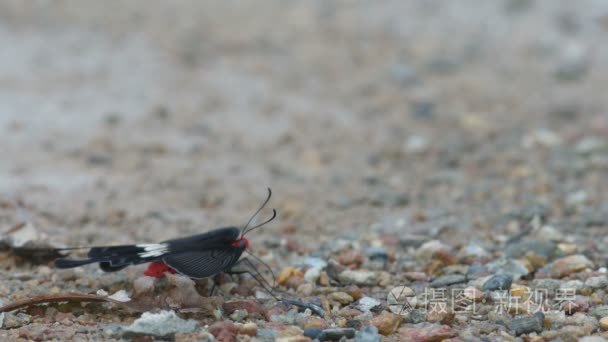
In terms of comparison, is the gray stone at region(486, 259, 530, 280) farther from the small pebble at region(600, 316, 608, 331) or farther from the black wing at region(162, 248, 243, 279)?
the black wing at region(162, 248, 243, 279)

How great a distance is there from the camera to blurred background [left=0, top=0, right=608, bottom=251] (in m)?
4.22

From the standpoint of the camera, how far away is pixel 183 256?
2.81m

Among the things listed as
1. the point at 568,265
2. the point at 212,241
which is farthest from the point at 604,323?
the point at 212,241

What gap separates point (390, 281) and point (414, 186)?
1700 millimetres

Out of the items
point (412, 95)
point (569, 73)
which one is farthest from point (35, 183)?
point (569, 73)

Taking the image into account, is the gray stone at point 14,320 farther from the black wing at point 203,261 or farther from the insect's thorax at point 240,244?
the insect's thorax at point 240,244

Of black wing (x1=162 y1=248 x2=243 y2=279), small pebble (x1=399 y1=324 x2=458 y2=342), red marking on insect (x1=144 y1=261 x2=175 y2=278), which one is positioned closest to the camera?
small pebble (x1=399 y1=324 x2=458 y2=342)

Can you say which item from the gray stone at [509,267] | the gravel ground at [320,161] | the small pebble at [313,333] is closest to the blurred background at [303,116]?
the gravel ground at [320,161]

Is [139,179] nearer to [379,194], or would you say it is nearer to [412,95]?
[379,194]

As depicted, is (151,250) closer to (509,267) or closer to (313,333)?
(313,333)

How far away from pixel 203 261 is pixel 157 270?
0.19 m

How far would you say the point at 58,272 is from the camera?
3.07 meters

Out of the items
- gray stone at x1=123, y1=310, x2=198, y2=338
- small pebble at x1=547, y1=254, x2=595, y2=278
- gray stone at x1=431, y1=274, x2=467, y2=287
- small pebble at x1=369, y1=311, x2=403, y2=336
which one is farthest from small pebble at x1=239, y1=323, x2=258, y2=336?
small pebble at x1=547, y1=254, x2=595, y2=278

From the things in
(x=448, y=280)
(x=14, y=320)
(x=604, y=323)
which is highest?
(x=448, y=280)
